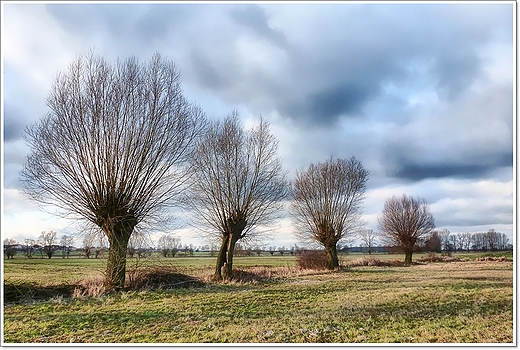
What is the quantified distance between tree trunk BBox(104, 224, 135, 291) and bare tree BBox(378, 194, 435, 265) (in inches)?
1546

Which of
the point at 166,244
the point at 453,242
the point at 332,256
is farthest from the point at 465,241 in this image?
the point at 166,244

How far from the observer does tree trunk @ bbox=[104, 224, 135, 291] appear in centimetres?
1308

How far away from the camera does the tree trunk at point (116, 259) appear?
13.1 meters

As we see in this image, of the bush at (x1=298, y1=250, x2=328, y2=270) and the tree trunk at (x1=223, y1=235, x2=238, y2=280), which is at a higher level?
the tree trunk at (x1=223, y1=235, x2=238, y2=280)

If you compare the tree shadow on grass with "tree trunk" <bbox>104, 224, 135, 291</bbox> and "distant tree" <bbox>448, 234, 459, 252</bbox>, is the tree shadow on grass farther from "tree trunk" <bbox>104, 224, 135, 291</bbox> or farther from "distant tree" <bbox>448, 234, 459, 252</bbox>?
"distant tree" <bbox>448, 234, 459, 252</bbox>

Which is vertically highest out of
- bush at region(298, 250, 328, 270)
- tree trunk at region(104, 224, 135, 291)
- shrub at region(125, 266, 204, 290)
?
tree trunk at region(104, 224, 135, 291)

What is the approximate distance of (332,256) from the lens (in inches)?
1211

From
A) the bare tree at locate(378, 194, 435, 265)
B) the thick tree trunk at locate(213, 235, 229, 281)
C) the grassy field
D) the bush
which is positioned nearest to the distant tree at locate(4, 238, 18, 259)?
the grassy field

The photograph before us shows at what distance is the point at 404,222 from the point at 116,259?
41037mm

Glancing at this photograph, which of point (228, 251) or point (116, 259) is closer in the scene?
point (116, 259)

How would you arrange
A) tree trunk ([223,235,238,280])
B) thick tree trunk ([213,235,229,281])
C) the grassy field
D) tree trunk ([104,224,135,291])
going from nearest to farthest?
the grassy field
tree trunk ([104,224,135,291])
tree trunk ([223,235,238,280])
thick tree trunk ([213,235,229,281])

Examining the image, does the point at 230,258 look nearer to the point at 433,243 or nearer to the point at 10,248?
the point at 10,248

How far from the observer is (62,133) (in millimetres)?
13070

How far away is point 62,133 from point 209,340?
9.70 metres
